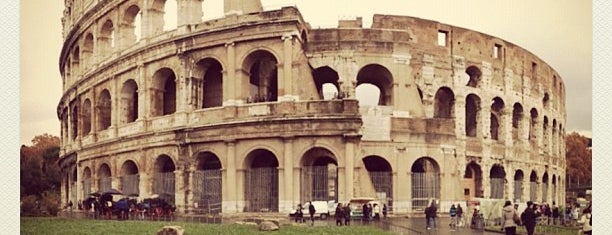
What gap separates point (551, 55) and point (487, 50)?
73 cm

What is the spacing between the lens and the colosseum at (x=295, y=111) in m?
9.73

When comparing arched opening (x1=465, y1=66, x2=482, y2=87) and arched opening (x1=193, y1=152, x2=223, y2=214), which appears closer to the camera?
arched opening (x1=465, y1=66, x2=482, y2=87)

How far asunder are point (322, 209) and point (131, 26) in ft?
12.1

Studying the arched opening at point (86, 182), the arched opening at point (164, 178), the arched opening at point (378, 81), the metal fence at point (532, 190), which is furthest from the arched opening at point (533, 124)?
the arched opening at point (86, 182)

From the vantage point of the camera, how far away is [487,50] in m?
9.76

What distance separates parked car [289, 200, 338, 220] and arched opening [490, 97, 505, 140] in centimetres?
211

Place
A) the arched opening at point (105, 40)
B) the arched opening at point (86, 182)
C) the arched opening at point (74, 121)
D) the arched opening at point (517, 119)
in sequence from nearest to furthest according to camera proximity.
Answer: the arched opening at point (517, 119) → the arched opening at point (74, 121) → the arched opening at point (86, 182) → the arched opening at point (105, 40)

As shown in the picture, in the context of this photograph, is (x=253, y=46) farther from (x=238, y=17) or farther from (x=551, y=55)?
(x=551, y=55)

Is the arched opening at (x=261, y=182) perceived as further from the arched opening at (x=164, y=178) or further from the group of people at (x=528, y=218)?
the group of people at (x=528, y=218)

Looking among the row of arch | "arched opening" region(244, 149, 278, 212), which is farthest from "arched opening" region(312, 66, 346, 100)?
"arched opening" region(244, 149, 278, 212)

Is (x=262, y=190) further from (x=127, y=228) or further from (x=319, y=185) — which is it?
(x=127, y=228)

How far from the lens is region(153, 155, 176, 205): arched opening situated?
10906 millimetres

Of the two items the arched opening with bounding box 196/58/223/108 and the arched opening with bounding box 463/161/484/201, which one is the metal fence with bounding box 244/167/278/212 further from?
the arched opening with bounding box 463/161/484/201

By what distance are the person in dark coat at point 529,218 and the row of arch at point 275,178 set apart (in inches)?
11.0
